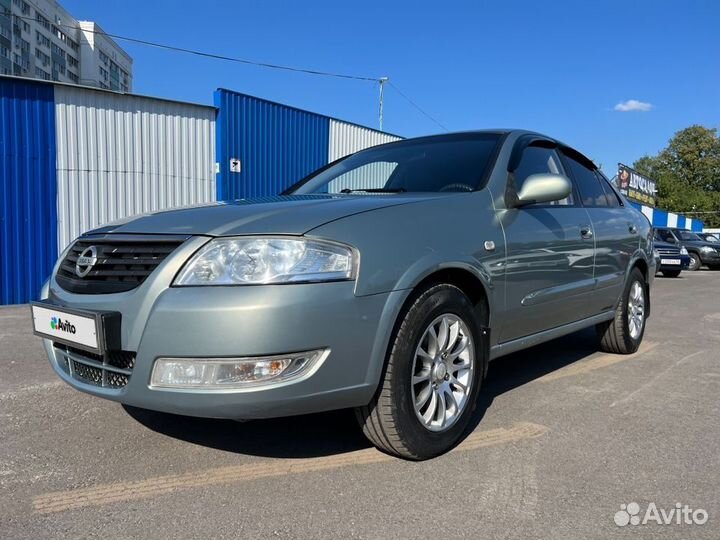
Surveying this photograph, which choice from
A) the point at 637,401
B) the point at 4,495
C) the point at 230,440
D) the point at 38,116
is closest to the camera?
the point at 4,495

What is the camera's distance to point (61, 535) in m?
2.08

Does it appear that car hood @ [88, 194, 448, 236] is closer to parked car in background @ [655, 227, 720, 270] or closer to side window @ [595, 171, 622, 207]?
side window @ [595, 171, 622, 207]

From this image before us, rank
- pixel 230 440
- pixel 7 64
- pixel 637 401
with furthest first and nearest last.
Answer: pixel 7 64, pixel 637 401, pixel 230 440

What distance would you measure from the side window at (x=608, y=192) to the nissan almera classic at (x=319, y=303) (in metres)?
1.63

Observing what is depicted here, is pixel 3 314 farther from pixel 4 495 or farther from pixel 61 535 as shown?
pixel 61 535

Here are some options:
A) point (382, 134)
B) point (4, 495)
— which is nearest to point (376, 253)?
point (4, 495)

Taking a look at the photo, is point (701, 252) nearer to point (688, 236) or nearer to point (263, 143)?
point (688, 236)

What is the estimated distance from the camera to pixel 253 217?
2432mm

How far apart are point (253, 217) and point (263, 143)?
978 centimetres

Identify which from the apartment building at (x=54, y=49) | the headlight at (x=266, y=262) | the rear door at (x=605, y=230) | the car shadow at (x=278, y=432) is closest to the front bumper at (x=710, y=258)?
the rear door at (x=605, y=230)

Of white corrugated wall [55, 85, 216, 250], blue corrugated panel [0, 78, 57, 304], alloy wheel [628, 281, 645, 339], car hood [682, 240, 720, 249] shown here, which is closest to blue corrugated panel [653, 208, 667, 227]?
car hood [682, 240, 720, 249]

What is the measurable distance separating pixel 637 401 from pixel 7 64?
80585mm

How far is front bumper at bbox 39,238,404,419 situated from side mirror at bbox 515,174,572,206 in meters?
1.23

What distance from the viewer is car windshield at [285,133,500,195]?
3.38m
